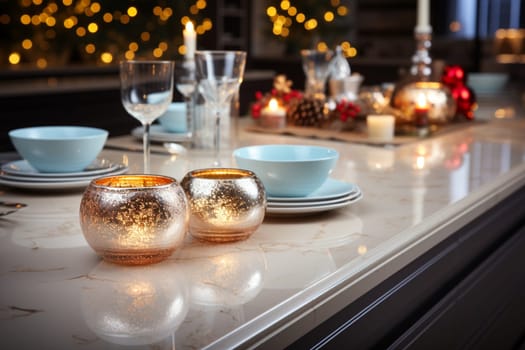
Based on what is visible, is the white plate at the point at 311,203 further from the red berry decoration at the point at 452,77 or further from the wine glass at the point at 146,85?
the red berry decoration at the point at 452,77

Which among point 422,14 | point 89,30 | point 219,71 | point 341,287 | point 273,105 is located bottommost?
point 341,287

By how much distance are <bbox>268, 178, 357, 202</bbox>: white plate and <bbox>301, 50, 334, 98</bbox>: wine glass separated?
2.94ft

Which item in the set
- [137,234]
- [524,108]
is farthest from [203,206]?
[524,108]

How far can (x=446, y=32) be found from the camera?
9938 millimetres

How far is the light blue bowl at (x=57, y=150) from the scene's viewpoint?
113 cm

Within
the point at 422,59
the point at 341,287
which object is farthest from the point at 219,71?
the point at 422,59

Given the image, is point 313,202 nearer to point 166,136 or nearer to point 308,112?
point 166,136

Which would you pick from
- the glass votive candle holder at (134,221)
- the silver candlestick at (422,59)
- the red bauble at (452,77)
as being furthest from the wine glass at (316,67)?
the glass votive candle holder at (134,221)

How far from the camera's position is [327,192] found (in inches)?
42.9

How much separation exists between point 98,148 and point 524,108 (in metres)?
1.91

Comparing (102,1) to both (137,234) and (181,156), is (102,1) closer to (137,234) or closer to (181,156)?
(181,156)

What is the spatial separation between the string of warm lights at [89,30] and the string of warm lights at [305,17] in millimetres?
2202

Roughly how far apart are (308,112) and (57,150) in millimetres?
938

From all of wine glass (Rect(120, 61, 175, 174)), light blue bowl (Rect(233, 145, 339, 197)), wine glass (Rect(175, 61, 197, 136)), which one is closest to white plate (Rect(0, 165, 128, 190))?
wine glass (Rect(120, 61, 175, 174))
